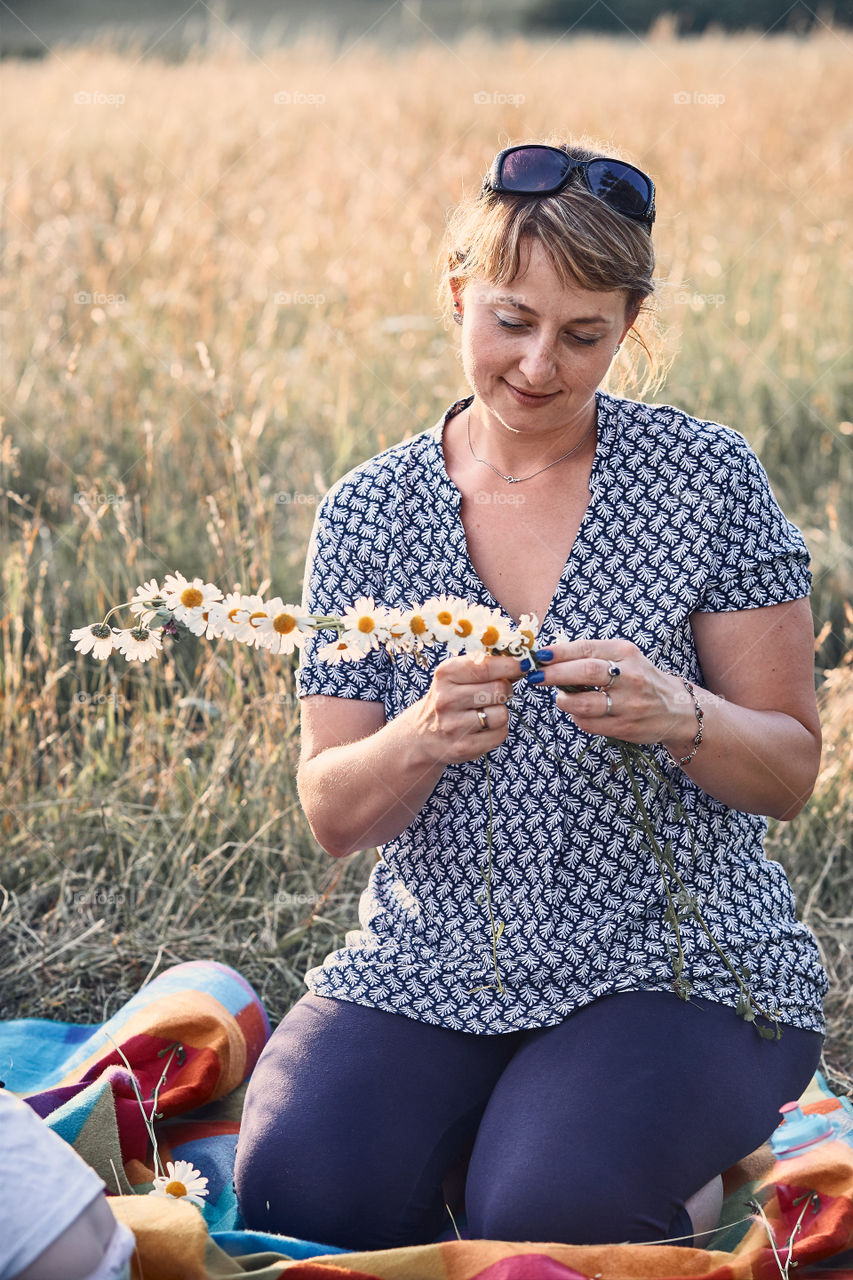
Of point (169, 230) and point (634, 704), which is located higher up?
point (169, 230)

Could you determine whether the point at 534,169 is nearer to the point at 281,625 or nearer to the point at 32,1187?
the point at 281,625

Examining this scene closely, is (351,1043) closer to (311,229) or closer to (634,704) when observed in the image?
(634,704)

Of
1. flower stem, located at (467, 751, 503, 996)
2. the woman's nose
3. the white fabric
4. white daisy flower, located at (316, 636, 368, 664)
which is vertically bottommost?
the white fabric

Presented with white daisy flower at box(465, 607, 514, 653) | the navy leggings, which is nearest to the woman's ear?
white daisy flower at box(465, 607, 514, 653)

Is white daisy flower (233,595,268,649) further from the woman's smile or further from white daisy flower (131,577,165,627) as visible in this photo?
the woman's smile

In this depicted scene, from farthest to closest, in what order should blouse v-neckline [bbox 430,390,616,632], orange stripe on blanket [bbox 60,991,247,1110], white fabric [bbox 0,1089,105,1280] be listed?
orange stripe on blanket [bbox 60,991,247,1110] → blouse v-neckline [bbox 430,390,616,632] → white fabric [bbox 0,1089,105,1280]

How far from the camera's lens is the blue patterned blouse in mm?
1826

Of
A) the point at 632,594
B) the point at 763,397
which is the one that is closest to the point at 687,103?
the point at 763,397

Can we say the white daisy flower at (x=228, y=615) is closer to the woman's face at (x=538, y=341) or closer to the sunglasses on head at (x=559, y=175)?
the woman's face at (x=538, y=341)

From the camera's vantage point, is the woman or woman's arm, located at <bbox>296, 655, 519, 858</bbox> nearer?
woman's arm, located at <bbox>296, 655, 519, 858</bbox>

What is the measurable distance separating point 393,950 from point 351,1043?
0.49 feet

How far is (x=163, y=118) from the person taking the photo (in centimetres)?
671

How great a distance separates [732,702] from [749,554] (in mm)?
219

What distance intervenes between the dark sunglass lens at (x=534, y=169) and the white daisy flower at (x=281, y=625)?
70cm
